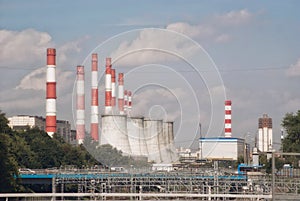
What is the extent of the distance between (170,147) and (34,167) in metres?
20.6

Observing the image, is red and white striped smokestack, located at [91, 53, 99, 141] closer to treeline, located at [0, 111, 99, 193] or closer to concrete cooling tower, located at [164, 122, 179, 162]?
treeline, located at [0, 111, 99, 193]

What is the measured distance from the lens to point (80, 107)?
106250 millimetres

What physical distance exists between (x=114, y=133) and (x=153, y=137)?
11.1m

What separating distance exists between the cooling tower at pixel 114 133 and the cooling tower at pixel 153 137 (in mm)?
6088

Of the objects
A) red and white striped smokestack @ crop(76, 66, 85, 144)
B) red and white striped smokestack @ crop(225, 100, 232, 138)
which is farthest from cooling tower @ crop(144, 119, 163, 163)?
red and white striped smokestack @ crop(225, 100, 232, 138)

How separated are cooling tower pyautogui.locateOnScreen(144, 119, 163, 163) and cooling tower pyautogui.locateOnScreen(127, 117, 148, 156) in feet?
2.40

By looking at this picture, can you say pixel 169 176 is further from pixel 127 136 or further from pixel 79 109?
pixel 79 109

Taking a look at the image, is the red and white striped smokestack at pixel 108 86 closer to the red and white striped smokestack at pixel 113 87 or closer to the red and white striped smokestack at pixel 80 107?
the red and white striped smokestack at pixel 113 87

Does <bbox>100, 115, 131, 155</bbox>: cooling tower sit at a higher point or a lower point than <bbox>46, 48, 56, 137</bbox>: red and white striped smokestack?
lower

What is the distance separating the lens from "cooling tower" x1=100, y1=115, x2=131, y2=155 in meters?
97.8

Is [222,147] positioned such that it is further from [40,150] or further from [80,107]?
[40,150]

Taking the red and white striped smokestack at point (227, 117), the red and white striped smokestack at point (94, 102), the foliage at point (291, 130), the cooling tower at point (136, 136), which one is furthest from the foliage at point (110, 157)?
the red and white striped smokestack at point (227, 117)

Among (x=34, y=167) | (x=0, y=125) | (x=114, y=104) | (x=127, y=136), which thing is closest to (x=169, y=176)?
(x=0, y=125)

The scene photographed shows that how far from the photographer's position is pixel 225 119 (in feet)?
429
